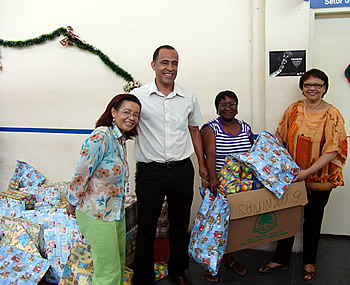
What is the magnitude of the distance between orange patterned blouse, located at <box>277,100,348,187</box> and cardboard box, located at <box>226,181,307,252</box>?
8.6 inches

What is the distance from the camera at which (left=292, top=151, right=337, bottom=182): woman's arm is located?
2.15 meters

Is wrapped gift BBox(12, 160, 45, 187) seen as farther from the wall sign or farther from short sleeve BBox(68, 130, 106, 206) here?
the wall sign

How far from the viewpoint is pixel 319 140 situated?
7.30 ft

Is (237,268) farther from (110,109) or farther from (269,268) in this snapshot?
(110,109)

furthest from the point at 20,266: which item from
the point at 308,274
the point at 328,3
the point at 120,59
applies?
the point at 328,3

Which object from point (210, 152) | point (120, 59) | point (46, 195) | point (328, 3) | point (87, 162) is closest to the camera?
point (87, 162)

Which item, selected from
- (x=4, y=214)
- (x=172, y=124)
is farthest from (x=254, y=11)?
(x=4, y=214)

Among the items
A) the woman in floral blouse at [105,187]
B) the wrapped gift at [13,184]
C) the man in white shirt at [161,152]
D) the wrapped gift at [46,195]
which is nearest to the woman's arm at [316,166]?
the man in white shirt at [161,152]

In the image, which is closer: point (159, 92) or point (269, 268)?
point (159, 92)

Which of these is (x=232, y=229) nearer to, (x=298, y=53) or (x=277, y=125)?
(x=277, y=125)

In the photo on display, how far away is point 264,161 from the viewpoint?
2059 mm

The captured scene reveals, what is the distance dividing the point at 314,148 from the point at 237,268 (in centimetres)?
107

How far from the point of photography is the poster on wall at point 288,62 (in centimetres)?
252

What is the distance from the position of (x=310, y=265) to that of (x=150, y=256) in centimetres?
120
